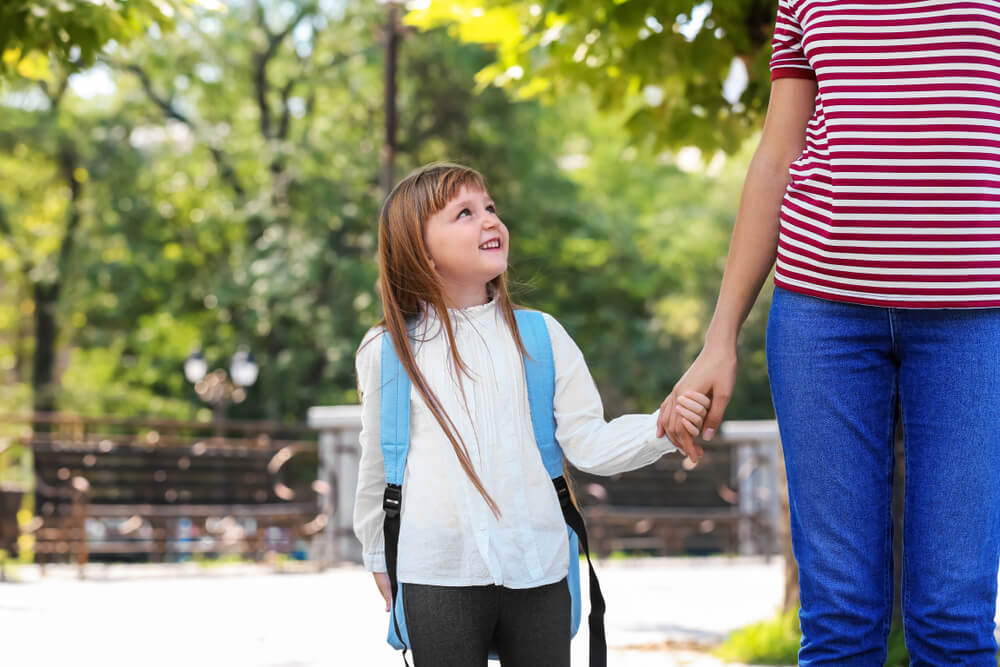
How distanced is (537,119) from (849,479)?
920 inches

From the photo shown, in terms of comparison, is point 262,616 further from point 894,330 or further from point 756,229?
point 894,330

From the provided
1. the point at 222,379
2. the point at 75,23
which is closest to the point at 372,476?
the point at 75,23

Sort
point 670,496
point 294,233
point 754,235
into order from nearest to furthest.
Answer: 1. point 754,235
2. point 670,496
3. point 294,233

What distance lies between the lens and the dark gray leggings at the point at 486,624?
248 centimetres

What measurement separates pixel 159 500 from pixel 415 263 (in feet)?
34.2

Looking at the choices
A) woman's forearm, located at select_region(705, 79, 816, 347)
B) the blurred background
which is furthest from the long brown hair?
the blurred background

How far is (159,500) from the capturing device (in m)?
12.4

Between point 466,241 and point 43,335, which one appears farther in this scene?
point 43,335

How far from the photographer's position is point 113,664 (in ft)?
17.1

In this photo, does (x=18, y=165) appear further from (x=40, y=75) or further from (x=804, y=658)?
(x=804, y=658)

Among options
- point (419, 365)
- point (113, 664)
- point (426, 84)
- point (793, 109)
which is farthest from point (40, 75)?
point (426, 84)

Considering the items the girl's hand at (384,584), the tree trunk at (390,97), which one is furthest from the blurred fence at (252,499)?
the girl's hand at (384,584)

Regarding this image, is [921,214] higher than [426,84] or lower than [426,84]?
lower

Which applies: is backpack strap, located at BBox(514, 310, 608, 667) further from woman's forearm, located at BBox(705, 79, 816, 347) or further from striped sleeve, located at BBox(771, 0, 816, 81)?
striped sleeve, located at BBox(771, 0, 816, 81)
